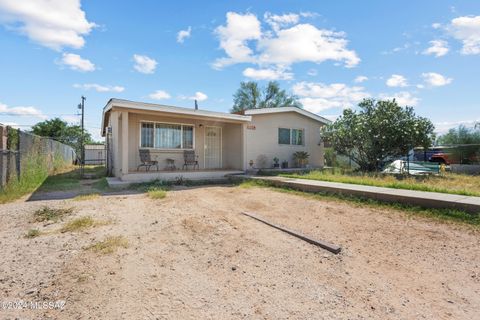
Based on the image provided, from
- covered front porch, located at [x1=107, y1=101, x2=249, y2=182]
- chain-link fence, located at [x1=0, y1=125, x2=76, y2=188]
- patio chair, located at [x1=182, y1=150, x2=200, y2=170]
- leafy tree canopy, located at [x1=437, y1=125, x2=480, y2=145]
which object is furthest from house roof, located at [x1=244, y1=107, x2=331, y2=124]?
chain-link fence, located at [x1=0, y1=125, x2=76, y2=188]

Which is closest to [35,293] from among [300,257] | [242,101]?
[300,257]

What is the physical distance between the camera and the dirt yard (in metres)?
2.04

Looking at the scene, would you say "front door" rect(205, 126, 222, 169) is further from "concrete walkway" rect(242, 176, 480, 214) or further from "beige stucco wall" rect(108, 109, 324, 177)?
"concrete walkway" rect(242, 176, 480, 214)

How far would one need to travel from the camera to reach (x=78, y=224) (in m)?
4.04

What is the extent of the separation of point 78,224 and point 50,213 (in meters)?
1.17

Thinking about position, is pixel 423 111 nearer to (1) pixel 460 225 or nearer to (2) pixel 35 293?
(1) pixel 460 225

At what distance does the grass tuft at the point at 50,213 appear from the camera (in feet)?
14.6

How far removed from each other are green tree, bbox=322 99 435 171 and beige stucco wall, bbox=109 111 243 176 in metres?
4.64

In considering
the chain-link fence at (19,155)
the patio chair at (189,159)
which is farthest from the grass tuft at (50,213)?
the patio chair at (189,159)

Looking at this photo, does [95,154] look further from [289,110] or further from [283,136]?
[289,110]

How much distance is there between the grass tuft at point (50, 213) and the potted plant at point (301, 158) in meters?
10.0

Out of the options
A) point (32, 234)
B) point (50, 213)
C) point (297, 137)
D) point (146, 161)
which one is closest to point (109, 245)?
point (32, 234)

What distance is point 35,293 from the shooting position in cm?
220

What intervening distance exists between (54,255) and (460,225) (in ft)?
18.3
